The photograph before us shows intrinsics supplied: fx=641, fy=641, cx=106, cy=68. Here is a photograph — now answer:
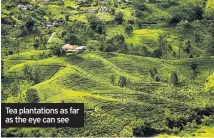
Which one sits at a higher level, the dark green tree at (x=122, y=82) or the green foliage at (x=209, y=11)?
the green foliage at (x=209, y=11)

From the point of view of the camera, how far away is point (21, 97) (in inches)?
609

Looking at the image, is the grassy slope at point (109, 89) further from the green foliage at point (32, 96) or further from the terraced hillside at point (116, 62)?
the green foliage at point (32, 96)

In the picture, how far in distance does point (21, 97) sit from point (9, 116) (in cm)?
128

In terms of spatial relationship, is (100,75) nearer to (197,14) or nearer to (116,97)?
(116,97)

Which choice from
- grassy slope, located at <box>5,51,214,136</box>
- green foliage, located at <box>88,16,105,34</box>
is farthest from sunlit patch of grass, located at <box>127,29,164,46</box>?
grassy slope, located at <box>5,51,214,136</box>

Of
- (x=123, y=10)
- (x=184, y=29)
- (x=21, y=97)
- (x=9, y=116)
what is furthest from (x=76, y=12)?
(x=9, y=116)

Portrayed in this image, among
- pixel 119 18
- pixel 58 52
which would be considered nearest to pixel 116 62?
pixel 58 52

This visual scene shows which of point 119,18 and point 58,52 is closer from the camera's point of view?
point 58,52
